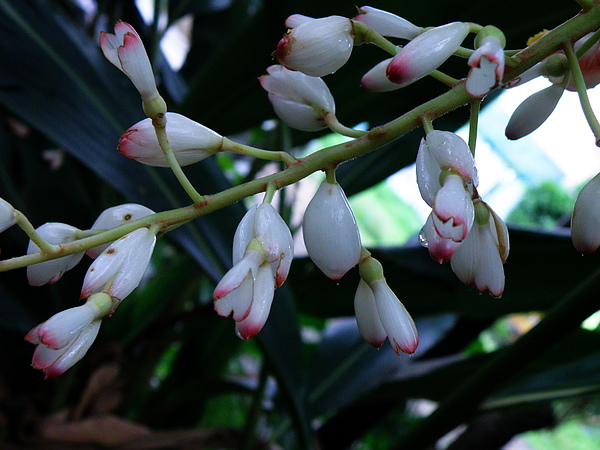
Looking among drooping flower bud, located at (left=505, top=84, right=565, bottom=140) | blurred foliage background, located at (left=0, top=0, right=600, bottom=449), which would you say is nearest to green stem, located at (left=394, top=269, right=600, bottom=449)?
blurred foliage background, located at (left=0, top=0, right=600, bottom=449)

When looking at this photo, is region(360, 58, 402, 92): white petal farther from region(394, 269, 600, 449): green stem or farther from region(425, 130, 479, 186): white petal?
region(394, 269, 600, 449): green stem

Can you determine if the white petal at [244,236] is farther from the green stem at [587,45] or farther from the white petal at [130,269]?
the green stem at [587,45]

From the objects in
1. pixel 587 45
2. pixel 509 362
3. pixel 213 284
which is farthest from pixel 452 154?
pixel 213 284

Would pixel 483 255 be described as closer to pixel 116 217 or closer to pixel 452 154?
pixel 452 154

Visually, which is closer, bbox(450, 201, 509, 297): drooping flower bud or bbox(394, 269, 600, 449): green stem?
bbox(450, 201, 509, 297): drooping flower bud

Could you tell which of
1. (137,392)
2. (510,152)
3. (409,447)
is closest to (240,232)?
(409,447)

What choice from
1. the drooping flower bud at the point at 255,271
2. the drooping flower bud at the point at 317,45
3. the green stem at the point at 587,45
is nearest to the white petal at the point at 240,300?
the drooping flower bud at the point at 255,271
